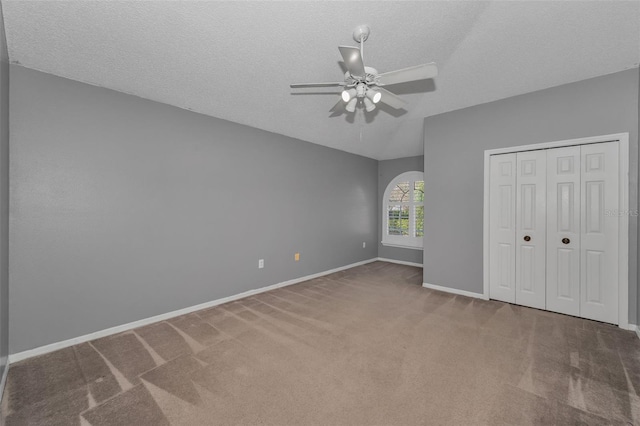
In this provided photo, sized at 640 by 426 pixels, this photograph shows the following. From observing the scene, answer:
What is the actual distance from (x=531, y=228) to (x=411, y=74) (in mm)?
2850

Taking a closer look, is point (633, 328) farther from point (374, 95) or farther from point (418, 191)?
point (418, 191)

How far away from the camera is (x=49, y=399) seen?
70.1 inches

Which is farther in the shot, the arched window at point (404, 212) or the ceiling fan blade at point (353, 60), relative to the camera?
the arched window at point (404, 212)

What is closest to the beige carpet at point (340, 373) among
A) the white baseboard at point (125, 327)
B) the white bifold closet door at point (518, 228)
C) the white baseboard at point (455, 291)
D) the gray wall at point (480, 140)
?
the white baseboard at point (125, 327)

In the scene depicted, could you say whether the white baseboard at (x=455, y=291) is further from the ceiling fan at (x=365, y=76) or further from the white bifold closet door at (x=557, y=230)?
the ceiling fan at (x=365, y=76)

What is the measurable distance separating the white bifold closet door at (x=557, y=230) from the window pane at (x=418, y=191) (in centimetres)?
230

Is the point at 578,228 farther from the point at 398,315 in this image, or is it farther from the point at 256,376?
the point at 256,376

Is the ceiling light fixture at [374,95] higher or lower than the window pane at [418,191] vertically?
higher

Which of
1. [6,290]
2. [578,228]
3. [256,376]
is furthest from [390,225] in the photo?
[6,290]

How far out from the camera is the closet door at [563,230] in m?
3.12

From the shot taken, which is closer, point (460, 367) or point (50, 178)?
point (460, 367)

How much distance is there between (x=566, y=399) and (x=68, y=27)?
15.4ft

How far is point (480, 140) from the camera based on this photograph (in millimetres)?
3746

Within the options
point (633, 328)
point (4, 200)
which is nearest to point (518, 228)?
point (633, 328)
